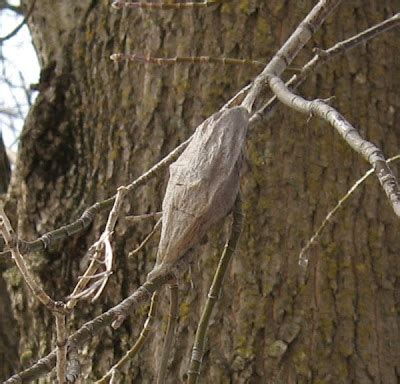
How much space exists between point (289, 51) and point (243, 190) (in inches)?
26.0

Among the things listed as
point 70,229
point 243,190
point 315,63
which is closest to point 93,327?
point 70,229

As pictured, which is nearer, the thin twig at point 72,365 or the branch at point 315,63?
the thin twig at point 72,365

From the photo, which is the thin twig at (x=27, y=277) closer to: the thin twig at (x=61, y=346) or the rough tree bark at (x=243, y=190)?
the thin twig at (x=61, y=346)

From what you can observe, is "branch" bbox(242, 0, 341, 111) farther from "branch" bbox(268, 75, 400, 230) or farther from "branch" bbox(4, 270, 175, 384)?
"branch" bbox(4, 270, 175, 384)

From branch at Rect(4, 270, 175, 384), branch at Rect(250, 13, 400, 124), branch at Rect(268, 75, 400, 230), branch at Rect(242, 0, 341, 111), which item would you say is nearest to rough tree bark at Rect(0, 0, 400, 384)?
branch at Rect(250, 13, 400, 124)

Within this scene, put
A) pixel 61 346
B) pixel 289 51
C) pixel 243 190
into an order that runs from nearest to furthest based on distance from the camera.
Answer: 1. pixel 61 346
2. pixel 289 51
3. pixel 243 190

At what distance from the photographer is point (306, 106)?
88 cm

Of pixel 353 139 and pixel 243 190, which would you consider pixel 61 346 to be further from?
pixel 243 190

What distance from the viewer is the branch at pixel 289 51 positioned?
3.28 ft

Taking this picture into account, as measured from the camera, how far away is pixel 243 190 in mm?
1743

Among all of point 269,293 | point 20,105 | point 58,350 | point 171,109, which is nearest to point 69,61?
point 171,109

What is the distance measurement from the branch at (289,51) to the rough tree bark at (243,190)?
A: 0.59 m

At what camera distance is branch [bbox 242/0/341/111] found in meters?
1.00

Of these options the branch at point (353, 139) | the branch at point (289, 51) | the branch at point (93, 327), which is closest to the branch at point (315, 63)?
the branch at point (289, 51)
